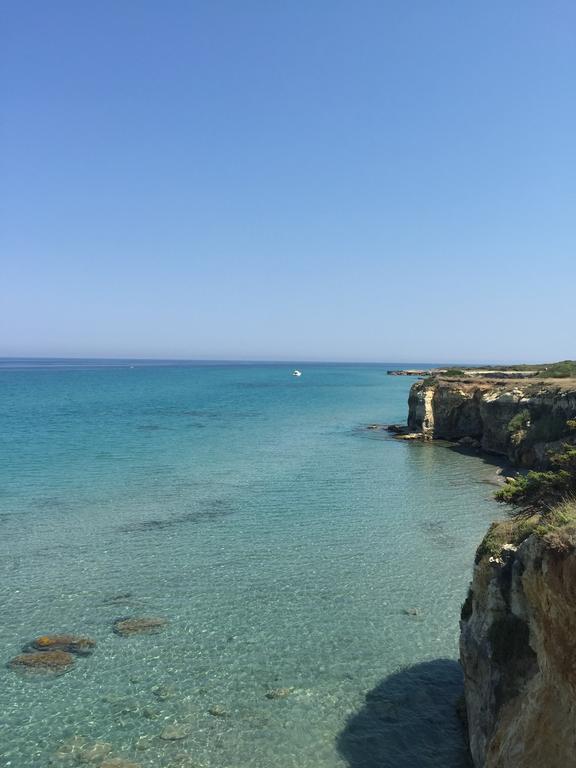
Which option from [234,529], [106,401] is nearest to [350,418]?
[106,401]

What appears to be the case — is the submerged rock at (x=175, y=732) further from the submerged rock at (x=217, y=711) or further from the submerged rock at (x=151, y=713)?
the submerged rock at (x=217, y=711)

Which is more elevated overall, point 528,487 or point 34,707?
point 528,487

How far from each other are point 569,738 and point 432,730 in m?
5.54

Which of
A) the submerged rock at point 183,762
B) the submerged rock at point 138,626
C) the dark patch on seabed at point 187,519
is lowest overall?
the submerged rock at point 183,762

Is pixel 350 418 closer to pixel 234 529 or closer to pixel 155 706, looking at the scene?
pixel 234 529

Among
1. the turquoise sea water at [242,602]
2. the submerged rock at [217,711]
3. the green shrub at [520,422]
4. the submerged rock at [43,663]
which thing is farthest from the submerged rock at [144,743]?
the green shrub at [520,422]

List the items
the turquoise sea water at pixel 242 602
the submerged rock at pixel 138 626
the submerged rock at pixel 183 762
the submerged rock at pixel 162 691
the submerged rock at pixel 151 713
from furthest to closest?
the submerged rock at pixel 138 626 → the submerged rock at pixel 162 691 → the submerged rock at pixel 151 713 → the turquoise sea water at pixel 242 602 → the submerged rock at pixel 183 762

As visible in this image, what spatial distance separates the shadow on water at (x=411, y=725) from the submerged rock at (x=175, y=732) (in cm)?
320

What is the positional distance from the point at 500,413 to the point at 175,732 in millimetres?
40142

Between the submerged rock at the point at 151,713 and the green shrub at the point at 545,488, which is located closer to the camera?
the green shrub at the point at 545,488

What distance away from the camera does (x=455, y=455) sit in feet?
148

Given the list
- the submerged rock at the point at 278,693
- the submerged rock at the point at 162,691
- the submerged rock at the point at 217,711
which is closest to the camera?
the submerged rock at the point at 217,711

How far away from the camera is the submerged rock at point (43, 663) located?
13633 mm

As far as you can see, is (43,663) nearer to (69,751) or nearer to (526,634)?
(69,751)
